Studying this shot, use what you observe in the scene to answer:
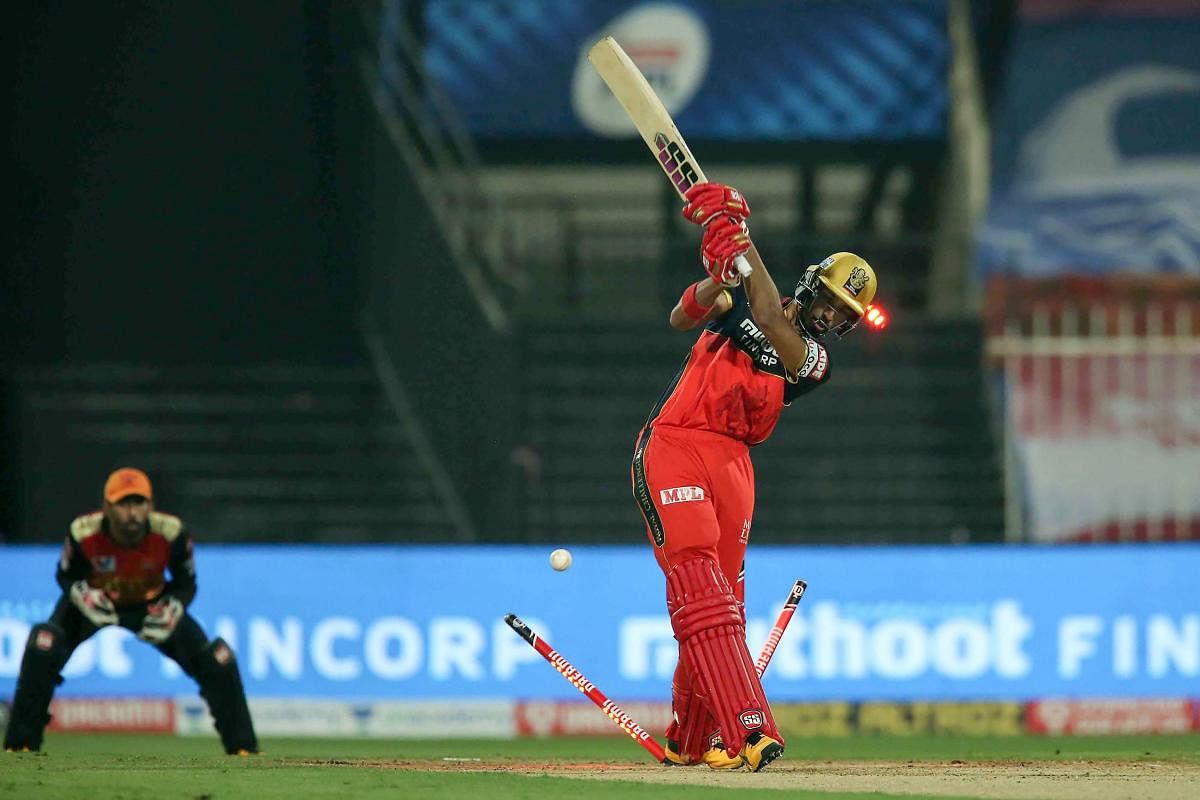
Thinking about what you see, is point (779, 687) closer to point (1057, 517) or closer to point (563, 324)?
point (1057, 517)

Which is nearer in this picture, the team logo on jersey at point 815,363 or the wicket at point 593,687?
the team logo on jersey at point 815,363

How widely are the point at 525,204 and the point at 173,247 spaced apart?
3.33 m

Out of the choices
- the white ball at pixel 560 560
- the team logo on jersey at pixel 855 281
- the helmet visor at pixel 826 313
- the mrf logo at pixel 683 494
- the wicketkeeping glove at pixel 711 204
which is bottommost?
the white ball at pixel 560 560

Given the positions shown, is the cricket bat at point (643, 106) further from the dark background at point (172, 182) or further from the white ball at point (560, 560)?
the dark background at point (172, 182)

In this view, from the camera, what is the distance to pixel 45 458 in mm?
16969

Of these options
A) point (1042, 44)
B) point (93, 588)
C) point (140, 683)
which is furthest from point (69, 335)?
point (1042, 44)

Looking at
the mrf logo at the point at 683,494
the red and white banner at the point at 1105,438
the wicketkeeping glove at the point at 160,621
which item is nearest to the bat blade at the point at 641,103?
the mrf logo at the point at 683,494

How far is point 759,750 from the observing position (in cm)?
761

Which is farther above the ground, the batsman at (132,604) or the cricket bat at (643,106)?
the cricket bat at (643,106)

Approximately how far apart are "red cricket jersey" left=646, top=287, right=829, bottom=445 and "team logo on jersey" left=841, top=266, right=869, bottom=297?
27 centimetres

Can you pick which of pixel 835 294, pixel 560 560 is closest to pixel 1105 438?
pixel 835 294

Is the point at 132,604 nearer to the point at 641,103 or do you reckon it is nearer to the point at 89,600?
the point at 89,600

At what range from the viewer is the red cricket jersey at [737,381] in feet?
26.4

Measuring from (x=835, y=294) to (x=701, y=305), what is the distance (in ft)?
1.81
